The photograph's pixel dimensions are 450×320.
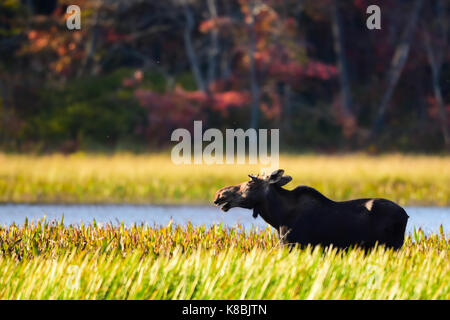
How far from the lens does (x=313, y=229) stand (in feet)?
34.0

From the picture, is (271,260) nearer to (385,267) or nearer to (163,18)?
(385,267)

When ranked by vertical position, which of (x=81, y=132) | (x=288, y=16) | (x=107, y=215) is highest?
(x=288, y=16)

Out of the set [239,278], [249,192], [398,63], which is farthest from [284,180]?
[398,63]

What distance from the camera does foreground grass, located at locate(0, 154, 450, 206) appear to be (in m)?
21.6

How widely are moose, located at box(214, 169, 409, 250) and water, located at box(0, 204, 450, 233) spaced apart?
7347mm

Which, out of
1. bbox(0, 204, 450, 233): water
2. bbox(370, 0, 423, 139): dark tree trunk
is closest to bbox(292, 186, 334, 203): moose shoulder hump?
bbox(0, 204, 450, 233): water

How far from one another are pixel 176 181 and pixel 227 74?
11.3m

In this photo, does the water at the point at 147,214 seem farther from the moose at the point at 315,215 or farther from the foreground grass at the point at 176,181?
the moose at the point at 315,215

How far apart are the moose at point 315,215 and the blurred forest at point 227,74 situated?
19489mm

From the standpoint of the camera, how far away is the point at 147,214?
19.5 m

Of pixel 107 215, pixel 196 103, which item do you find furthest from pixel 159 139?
pixel 107 215

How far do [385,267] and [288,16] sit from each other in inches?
966

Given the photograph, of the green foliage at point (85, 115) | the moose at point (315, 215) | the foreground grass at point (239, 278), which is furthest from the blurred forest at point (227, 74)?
the foreground grass at point (239, 278)
